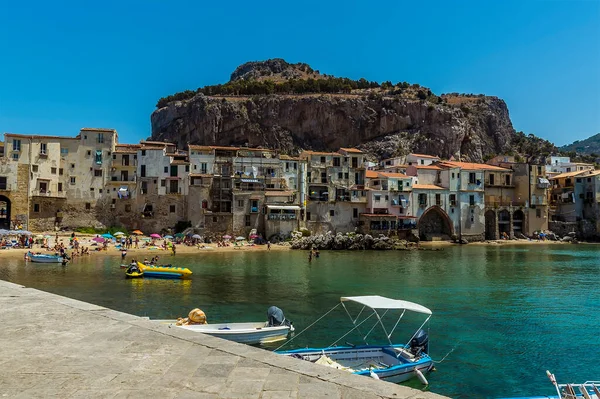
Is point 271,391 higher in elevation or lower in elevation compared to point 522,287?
higher

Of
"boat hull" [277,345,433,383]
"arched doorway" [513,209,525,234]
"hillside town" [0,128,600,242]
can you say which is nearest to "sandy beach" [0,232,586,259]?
"hillside town" [0,128,600,242]

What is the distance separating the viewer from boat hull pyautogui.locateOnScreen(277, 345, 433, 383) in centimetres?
1452

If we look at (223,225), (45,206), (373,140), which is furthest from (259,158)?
(373,140)

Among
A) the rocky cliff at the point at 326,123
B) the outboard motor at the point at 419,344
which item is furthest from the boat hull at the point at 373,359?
the rocky cliff at the point at 326,123

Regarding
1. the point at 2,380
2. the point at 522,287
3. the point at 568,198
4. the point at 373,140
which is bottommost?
the point at 522,287

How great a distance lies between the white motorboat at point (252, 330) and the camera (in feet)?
57.2

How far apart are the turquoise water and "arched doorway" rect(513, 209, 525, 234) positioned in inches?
1283

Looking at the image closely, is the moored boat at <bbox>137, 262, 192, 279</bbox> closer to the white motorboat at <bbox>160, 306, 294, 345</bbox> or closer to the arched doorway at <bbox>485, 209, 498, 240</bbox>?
the white motorboat at <bbox>160, 306, 294, 345</bbox>

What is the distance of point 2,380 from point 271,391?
12.4ft

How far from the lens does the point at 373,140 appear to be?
390ft

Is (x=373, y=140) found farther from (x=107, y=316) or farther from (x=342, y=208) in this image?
(x=107, y=316)

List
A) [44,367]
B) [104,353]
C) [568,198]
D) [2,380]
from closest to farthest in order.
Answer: [2,380] < [44,367] < [104,353] < [568,198]

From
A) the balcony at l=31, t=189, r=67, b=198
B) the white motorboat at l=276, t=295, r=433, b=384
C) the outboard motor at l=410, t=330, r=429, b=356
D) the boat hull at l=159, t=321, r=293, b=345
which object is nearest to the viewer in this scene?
the white motorboat at l=276, t=295, r=433, b=384

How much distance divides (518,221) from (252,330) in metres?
79.5
